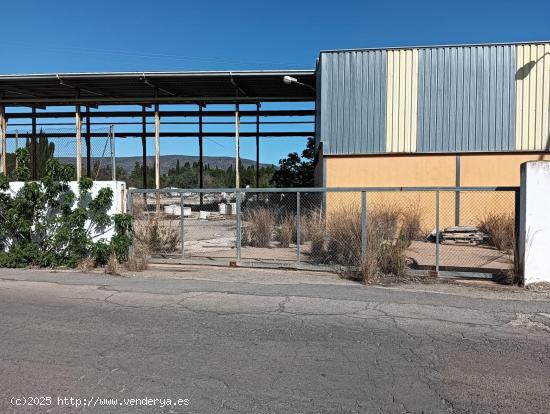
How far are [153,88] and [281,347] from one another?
73.9 ft

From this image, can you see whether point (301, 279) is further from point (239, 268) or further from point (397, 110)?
point (397, 110)

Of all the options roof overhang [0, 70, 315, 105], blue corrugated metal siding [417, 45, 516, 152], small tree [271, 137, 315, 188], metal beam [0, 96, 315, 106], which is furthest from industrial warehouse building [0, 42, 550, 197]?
small tree [271, 137, 315, 188]

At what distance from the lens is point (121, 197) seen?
473 inches

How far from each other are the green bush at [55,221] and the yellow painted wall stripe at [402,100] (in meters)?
11.0

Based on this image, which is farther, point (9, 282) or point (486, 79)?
point (486, 79)

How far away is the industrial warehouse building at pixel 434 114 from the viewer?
1802 cm

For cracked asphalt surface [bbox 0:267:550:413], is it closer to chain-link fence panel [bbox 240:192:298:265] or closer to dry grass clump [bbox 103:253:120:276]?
dry grass clump [bbox 103:253:120:276]

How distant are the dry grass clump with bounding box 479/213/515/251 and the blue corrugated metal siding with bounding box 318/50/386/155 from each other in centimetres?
457

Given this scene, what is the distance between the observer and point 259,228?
14.9 meters

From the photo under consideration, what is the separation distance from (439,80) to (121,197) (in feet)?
41.0

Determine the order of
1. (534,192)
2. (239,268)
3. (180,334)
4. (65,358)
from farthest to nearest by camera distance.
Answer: (239,268) < (534,192) < (180,334) < (65,358)

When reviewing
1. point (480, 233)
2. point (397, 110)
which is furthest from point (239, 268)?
point (397, 110)

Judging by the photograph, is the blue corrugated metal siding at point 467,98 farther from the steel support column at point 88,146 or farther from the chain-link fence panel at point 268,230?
the steel support column at point 88,146

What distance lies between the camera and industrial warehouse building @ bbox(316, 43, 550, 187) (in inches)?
709
